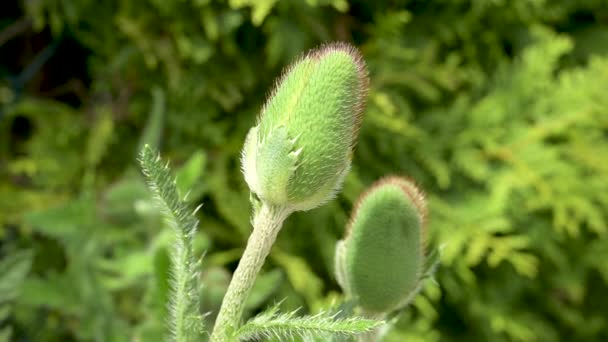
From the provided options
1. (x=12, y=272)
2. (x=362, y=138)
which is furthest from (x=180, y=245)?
(x=362, y=138)

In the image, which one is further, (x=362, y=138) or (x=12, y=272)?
(x=362, y=138)

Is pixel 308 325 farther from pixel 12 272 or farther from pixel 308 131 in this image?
pixel 12 272

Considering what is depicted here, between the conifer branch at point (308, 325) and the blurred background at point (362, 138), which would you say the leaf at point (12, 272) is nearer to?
the blurred background at point (362, 138)

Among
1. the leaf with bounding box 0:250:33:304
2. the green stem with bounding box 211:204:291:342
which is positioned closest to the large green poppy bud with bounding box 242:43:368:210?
the green stem with bounding box 211:204:291:342

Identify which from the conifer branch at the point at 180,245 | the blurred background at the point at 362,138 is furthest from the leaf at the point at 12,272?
the conifer branch at the point at 180,245

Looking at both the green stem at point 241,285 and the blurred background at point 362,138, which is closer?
the green stem at point 241,285

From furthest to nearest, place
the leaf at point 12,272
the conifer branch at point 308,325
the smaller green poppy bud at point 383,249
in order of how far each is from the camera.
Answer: the leaf at point 12,272
the smaller green poppy bud at point 383,249
the conifer branch at point 308,325

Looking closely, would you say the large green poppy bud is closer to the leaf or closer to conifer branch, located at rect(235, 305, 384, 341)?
conifer branch, located at rect(235, 305, 384, 341)
